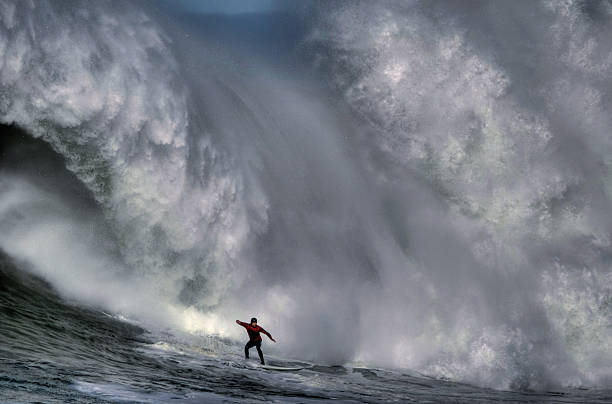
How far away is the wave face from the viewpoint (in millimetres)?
12727

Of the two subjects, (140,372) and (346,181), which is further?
(346,181)

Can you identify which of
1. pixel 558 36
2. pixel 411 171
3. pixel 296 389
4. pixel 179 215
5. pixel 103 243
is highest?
pixel 558 36

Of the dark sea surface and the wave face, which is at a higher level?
the wave face

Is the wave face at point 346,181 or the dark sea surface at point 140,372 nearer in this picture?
the dark sea surface at point 140,372

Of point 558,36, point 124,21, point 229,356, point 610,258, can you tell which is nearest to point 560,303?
point 610,258

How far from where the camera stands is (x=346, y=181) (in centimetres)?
1692

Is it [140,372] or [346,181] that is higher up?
[346,181]

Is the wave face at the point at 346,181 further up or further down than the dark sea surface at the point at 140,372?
further up

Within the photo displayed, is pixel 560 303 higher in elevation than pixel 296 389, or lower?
higher

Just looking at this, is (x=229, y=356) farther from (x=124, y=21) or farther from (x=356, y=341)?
(x=124, y=21)

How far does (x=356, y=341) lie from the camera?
1379cm

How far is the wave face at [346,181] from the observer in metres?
12.7

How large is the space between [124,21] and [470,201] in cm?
945

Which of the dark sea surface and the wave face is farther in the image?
the wave face
